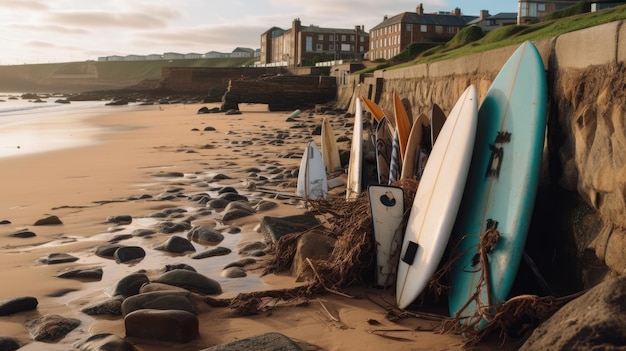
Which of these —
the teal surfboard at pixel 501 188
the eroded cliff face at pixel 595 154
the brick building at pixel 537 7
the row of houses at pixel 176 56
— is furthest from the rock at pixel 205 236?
the row of houses at pixel 176 56

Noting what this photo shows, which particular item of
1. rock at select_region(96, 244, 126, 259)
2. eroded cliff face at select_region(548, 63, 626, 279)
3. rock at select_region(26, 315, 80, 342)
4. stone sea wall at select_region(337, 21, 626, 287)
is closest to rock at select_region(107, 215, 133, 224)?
rock at select_region(96, 244, 126, 259)

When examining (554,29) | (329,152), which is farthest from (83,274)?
(554,29)

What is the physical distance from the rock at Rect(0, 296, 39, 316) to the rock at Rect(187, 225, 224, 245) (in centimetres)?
146

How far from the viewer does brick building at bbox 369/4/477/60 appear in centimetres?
5759

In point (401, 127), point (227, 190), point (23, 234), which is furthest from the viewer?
point (227, 190)

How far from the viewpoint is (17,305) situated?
3.09 meters

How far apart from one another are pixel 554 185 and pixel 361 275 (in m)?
1.12

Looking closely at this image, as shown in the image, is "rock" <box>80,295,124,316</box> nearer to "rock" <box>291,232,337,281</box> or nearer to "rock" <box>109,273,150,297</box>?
"rock" <box>109,273,150,297</box>

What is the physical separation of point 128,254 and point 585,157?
278 centimetres

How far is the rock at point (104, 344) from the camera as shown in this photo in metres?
2.55

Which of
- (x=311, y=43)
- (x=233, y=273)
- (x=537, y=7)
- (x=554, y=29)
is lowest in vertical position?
(x=233, y=273)

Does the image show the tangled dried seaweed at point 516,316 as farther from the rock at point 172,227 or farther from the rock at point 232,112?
the rock at point 232,112

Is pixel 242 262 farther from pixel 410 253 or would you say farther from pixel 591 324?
pixel 591 324

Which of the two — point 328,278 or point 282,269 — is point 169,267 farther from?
point 328,278
